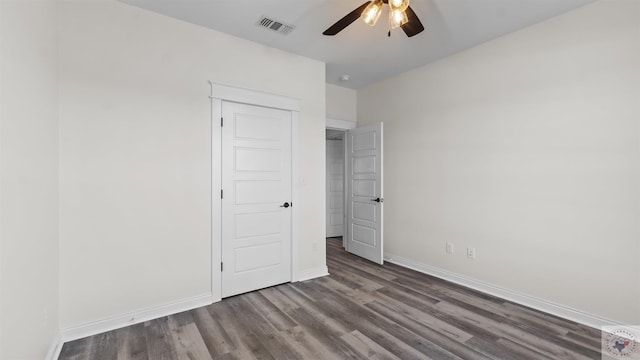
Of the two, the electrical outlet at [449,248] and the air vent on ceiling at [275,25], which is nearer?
the air vent on ceiling at [275,25]

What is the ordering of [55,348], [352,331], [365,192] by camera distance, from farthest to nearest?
1. [365,192]
2. [352,331]
3. [55,348]

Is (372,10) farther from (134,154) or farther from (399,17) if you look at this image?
(134,154)

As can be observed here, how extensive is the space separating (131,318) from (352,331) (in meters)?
1.93

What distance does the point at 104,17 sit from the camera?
236 centimetres

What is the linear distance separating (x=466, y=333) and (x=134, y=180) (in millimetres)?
3137

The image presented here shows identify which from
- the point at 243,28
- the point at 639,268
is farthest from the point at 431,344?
the point at 243,28

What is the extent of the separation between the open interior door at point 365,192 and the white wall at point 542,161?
0.51 meters

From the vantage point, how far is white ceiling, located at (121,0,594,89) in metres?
2.44

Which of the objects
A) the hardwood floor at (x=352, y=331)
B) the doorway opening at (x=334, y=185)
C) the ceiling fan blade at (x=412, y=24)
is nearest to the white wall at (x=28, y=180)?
the hardwood floor at (x=352, y=331)

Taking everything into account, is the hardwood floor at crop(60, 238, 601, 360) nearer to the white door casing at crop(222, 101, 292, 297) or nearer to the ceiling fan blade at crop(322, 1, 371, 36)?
the white door casing at crop(222, 101, 292, 297)

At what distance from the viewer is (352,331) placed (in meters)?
2.33

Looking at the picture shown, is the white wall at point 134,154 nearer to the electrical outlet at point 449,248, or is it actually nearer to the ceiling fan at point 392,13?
the ceiling fan at point 392,13

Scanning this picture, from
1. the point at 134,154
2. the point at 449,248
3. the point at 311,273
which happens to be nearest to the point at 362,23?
the point at 134,154

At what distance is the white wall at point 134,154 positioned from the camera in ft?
7.39
